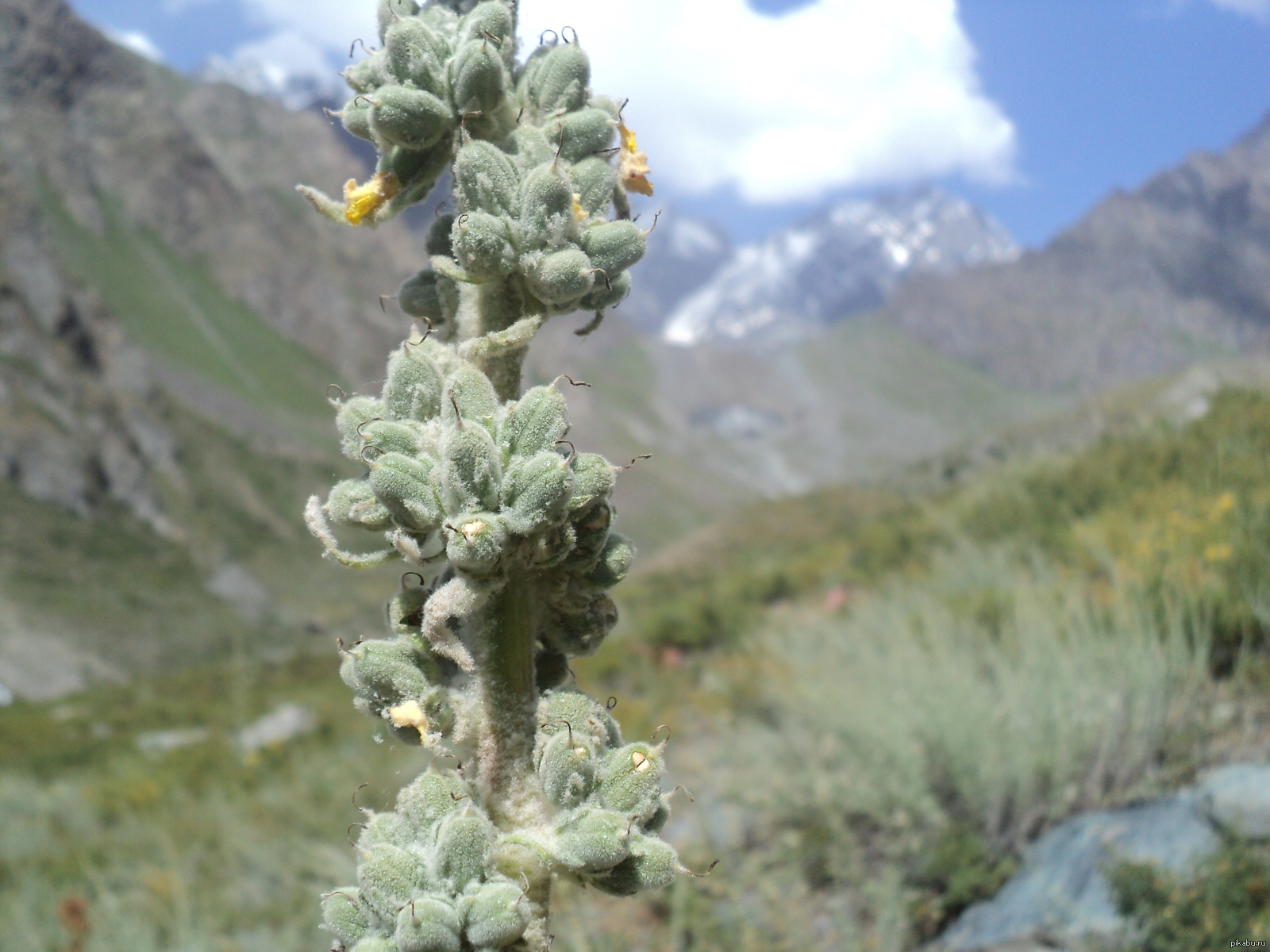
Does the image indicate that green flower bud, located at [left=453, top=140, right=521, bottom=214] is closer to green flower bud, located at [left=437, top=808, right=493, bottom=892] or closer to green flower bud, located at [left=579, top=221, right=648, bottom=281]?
green flower bud, located at [left=579, top=221, right=648, bottom=281]

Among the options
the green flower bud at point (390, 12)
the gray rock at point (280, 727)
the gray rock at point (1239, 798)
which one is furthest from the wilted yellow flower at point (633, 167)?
the gray rock at point (280, 727)

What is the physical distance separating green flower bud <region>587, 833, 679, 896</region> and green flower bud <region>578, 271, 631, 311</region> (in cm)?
125

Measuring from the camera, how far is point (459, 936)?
173cm

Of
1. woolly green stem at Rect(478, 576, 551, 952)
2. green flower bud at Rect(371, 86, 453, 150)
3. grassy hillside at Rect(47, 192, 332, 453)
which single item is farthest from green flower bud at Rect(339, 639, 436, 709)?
grassy hillside at Rect(47, 192, 332, 453)

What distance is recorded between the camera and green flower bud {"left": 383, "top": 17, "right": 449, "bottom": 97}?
2.09 meters

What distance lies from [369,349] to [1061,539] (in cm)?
15933

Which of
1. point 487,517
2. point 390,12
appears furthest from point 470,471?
point 390,12

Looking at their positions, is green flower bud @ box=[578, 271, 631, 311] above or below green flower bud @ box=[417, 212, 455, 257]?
below

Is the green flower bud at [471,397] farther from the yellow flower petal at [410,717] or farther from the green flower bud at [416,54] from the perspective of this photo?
the green flower bud at [416,54]

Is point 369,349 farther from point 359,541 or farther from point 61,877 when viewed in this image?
point 61,877

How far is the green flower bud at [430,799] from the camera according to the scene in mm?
1874

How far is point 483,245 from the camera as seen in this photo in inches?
77.0

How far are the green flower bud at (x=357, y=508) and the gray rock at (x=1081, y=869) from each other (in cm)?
417

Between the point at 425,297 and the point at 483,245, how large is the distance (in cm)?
44
